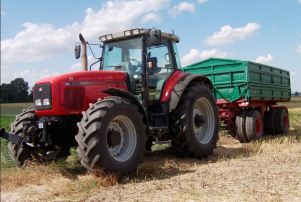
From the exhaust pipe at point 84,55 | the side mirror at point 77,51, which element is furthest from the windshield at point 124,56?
the side mirror at point 77,51

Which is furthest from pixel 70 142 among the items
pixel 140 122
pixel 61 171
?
pixel 140 122

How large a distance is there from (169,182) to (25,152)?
8.77ft

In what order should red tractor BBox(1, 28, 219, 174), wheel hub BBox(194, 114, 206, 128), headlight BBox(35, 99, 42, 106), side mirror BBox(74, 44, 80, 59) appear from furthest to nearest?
wheel hub BBox(194, 114, 206, 128), side mirror BBox(74, 44, 80, 59), headlight BBox(35, 99, 42, 106), red tractor BBox(1, 28, 219, 174)

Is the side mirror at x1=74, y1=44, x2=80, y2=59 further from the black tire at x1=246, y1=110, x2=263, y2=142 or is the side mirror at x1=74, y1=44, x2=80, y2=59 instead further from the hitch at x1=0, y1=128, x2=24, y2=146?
the black tire at x1=246, y1=110, x2=263, y2=142

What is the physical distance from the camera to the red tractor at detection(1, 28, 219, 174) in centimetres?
449

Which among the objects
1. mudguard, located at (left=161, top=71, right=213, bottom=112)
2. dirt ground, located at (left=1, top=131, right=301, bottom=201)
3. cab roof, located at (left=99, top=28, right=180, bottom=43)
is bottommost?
dirt ground, located at (left=1, top=131, right=301, bottom=201)

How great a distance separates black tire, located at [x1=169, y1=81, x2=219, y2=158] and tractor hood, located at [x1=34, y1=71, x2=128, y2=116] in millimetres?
1544

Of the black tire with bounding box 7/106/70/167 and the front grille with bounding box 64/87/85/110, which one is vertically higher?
the front grille with bounding box 64/87/85/110

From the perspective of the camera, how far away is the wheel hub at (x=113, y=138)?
15.1 ft

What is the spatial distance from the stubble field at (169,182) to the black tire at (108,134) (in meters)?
0.18

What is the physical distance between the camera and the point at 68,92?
16.5ft

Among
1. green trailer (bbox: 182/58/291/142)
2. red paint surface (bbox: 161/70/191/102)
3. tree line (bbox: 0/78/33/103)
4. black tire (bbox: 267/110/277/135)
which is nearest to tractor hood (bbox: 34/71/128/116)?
red paint surface (bbox: 161/70/191/102)

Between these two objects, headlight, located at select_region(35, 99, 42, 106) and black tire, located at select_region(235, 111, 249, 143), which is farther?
black tire, located at select_region(235, 111, 249, 143)

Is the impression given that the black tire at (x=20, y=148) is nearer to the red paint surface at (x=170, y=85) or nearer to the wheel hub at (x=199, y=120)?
the red paint surface at (x=170, y=85)
